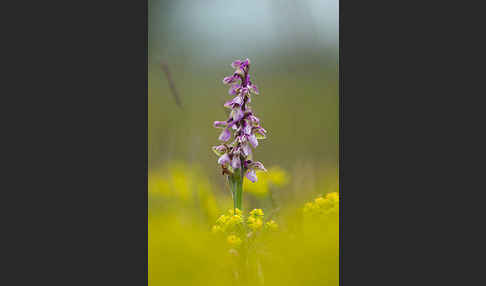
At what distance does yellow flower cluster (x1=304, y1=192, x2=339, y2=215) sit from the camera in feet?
15.0

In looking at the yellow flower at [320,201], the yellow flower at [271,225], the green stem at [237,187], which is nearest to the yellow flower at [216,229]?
the green stem at [237,187]

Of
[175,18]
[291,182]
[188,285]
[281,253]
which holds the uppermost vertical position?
[175,18]

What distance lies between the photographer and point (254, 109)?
14.7ft

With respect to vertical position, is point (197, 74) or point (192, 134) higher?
point (197, 74)

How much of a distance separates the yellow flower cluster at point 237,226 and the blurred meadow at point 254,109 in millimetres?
179

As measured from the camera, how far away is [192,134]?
15.0 feet

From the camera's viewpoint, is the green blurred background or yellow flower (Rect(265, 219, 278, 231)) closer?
yellow flower (Rect(265, 219, 278, 231))

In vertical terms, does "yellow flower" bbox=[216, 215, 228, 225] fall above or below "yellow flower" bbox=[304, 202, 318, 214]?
below

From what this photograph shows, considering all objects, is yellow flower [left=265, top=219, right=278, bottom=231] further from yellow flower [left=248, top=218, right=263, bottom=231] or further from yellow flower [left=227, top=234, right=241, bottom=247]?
yellow flower [left=227, top=234, right=241, bottom=247]

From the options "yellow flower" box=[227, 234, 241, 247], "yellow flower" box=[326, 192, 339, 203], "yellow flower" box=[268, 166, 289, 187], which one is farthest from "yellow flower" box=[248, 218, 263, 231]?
"yellow flower" box=[326, 192, 339, 203]

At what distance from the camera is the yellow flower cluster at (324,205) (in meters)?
4.58

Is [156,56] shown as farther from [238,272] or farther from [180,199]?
[238,272]

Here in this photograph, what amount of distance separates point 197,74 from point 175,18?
57 centimetres
